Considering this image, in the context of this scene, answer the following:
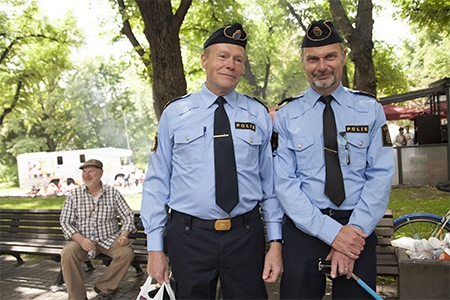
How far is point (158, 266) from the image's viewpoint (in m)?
2.49

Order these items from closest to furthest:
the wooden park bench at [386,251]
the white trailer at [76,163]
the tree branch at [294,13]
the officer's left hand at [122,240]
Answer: the wooden park bench at [386,251] → the officer's left hand at [122,240] → the tree branch at [294,13] → the white trailer at [76,163]

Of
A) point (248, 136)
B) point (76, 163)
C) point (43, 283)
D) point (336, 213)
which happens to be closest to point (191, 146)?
point (248, 136)

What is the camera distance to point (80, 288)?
447 cm

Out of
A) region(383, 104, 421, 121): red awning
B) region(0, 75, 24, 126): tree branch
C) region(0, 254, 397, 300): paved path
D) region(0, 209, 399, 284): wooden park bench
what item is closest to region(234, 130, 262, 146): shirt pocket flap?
region(0, 209, 399, 284): wooden park bench

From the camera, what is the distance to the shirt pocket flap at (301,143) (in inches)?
95.2

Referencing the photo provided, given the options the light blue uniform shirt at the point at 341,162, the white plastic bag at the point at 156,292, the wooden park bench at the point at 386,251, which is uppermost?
the light blue uniform shirt at the point at 341,162

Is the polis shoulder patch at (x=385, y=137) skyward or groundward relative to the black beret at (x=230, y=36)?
groundward

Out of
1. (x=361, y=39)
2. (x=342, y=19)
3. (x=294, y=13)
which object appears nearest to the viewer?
(x=361, y=39)

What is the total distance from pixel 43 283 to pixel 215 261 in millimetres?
3830

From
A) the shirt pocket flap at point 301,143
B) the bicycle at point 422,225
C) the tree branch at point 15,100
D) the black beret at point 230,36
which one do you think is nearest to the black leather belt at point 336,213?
the shirt pocket flap at point 301,143

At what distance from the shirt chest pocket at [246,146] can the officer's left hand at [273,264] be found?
528 millimetres

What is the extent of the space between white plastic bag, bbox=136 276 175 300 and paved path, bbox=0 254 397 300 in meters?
2.01

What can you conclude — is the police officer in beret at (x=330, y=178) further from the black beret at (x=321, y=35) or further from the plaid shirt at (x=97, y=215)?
the plaid shirt at (x=97, y=215)

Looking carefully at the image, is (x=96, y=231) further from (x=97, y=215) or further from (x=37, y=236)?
(x=37, y=236)
